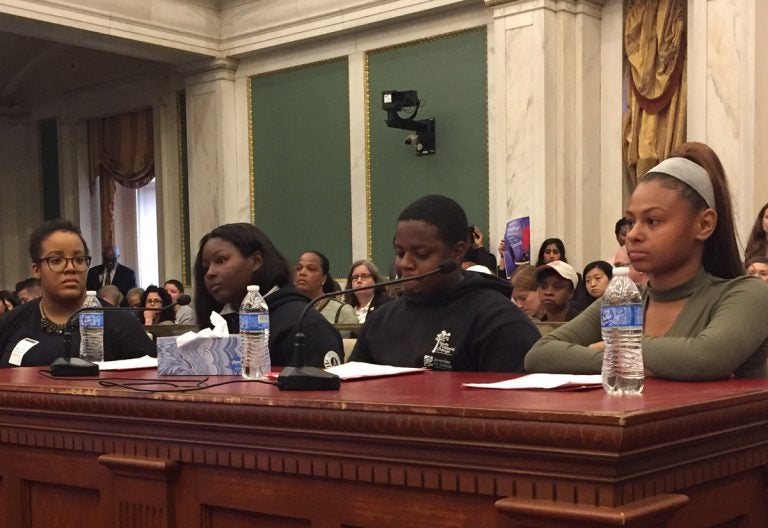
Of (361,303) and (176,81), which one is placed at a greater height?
(176,81)

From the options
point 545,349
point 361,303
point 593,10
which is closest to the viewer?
point 545,349

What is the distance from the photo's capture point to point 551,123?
8406 millimetres

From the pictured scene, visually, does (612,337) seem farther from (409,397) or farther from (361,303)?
(361,303)

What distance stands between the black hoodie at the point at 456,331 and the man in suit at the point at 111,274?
9416 mm

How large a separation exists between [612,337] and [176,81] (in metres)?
10.4

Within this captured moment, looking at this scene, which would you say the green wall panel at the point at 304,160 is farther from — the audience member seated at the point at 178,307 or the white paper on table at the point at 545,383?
the white paper on table at the point at 545,383

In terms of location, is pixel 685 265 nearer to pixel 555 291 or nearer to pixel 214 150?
pixel 555 291

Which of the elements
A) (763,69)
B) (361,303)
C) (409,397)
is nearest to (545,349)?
(409,397)

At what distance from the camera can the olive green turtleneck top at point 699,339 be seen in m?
1.92

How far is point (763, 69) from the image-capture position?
7492mm

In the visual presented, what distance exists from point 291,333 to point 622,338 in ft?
5.09

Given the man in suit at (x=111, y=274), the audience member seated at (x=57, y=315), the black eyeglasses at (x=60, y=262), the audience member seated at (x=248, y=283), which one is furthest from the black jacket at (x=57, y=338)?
the man in suit at (x=111, y=274)

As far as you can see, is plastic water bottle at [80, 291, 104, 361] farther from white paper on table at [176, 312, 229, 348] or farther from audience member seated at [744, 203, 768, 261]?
audience member seated at [744, 203, 768, 261]

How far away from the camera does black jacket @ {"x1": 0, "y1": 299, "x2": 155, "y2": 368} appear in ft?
11.8
